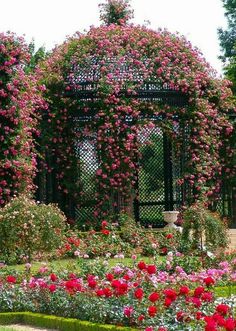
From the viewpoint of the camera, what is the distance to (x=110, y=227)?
1505 cm

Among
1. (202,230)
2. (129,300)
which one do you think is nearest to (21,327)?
(129,300)

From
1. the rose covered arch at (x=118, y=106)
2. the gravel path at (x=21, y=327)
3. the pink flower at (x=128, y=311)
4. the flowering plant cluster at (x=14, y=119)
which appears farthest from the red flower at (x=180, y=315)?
the rose covered arch at (x=118, y=106)

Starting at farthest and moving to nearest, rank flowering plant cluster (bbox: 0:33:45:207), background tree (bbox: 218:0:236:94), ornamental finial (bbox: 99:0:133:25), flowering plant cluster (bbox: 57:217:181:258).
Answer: background tree (bbox: 218:0:236:94) → ornamental finial (bbox: 99:0:133:25) → flowering plant cluster (bbox: 0:33:45:207) → flowering plant cluster (bbox: 57:217:181:258)

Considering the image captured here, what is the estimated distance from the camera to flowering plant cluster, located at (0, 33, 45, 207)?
52.7 ft

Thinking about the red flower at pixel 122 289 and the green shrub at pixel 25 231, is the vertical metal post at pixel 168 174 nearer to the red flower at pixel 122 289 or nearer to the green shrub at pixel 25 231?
the green shrub at pixel 25 231

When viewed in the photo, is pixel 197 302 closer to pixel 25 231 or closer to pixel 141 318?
pixel 141 318

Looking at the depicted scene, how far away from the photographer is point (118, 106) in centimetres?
1734

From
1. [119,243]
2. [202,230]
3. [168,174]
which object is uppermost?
[168,174]

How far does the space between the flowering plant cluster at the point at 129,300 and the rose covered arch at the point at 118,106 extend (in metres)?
7.66

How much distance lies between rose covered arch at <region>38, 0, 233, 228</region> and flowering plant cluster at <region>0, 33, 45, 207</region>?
4.30 ft

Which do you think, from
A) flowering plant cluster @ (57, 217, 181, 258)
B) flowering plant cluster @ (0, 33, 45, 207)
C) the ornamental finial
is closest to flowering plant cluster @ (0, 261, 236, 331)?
flowering plant cluster @ (57, 217, 181, 258)

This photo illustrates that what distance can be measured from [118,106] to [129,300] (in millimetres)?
9370

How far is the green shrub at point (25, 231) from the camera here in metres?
12.9

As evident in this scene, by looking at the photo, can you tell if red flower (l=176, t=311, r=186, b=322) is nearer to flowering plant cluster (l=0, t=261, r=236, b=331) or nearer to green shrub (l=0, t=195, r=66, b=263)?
flowering plant cluster (l=0, t=261, r=236, b=331)
